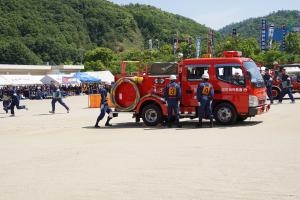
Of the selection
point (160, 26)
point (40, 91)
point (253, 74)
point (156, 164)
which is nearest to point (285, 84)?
point (253, 74)

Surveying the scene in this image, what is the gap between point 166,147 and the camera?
1254 centimetres

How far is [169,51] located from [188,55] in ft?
104

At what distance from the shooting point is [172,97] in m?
17.7

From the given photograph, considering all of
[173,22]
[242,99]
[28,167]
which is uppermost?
[173,22]

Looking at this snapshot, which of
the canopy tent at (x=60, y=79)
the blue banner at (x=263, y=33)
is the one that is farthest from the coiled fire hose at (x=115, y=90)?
the blue banner at (x=263, y=33)

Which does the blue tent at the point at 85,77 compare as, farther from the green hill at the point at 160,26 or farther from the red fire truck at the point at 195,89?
the green hill at the point at 160,26

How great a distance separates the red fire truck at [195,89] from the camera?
57.8 ft

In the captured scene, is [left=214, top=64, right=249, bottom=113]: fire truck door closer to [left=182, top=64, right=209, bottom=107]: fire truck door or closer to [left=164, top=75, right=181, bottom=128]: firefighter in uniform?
[left=182, top=64, right=209, bottom=107]: fire truck door

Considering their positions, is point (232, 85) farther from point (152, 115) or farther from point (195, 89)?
point (152, 115)

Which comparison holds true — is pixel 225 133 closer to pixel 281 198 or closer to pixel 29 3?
pixel 281 198

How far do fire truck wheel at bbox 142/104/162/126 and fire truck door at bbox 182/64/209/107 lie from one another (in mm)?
1041

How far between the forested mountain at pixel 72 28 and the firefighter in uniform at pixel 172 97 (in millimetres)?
107547

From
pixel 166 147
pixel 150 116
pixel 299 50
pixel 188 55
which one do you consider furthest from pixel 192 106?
pixel 299 50

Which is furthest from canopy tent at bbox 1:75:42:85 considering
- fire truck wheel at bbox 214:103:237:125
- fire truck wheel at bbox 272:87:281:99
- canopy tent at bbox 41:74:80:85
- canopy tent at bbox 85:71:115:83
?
fire truck wheel at bbox 214:103:237:125
